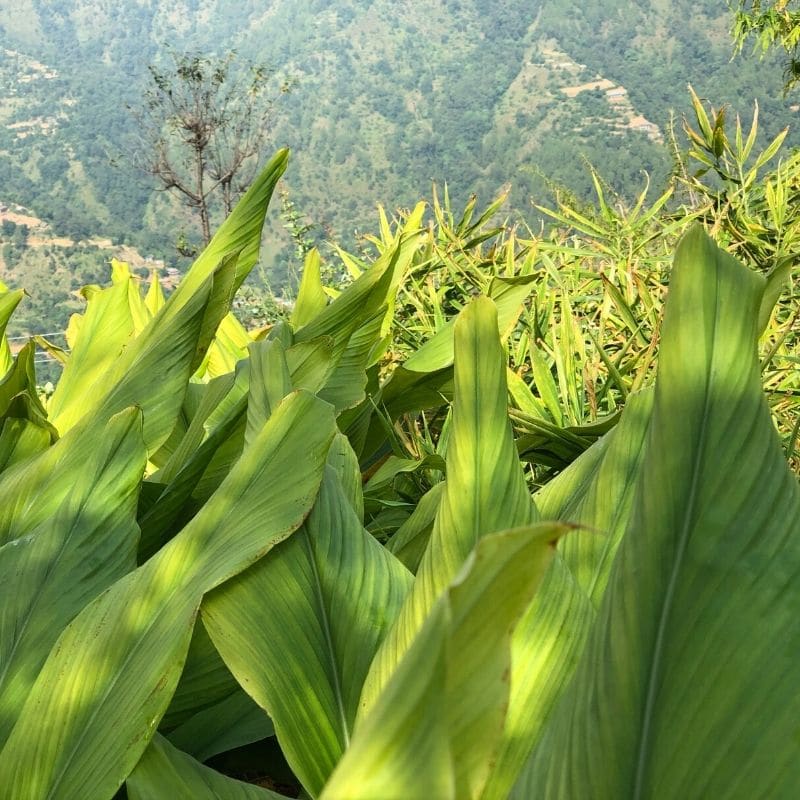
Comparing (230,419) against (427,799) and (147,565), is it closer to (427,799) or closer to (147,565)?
(147,565)

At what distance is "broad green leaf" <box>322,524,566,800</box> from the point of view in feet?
0.64

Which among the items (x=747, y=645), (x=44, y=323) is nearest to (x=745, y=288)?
(x=747, y=645)

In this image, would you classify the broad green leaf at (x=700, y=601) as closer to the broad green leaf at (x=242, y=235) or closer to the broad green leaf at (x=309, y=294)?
the broad green leaf at (x=242, y=235)

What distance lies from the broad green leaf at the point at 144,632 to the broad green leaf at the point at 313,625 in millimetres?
29

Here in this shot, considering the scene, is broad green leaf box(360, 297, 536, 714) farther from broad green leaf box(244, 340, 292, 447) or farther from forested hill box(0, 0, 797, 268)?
forested hill box(0, 0, 797, 268)

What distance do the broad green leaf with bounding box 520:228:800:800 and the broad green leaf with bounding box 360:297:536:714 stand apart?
15 centimetres

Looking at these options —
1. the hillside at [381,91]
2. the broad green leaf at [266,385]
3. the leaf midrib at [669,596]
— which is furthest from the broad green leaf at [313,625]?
the hillside at [381,91]

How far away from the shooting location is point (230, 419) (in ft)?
2.43

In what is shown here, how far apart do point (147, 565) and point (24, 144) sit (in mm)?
48994

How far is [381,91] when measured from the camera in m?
50.6

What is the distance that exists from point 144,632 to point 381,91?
53.9 metres

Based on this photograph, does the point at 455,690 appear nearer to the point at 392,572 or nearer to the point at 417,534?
→ the point at 392,572

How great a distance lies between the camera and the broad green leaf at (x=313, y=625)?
1.52ft

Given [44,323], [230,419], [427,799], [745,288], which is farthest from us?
[44,323]
